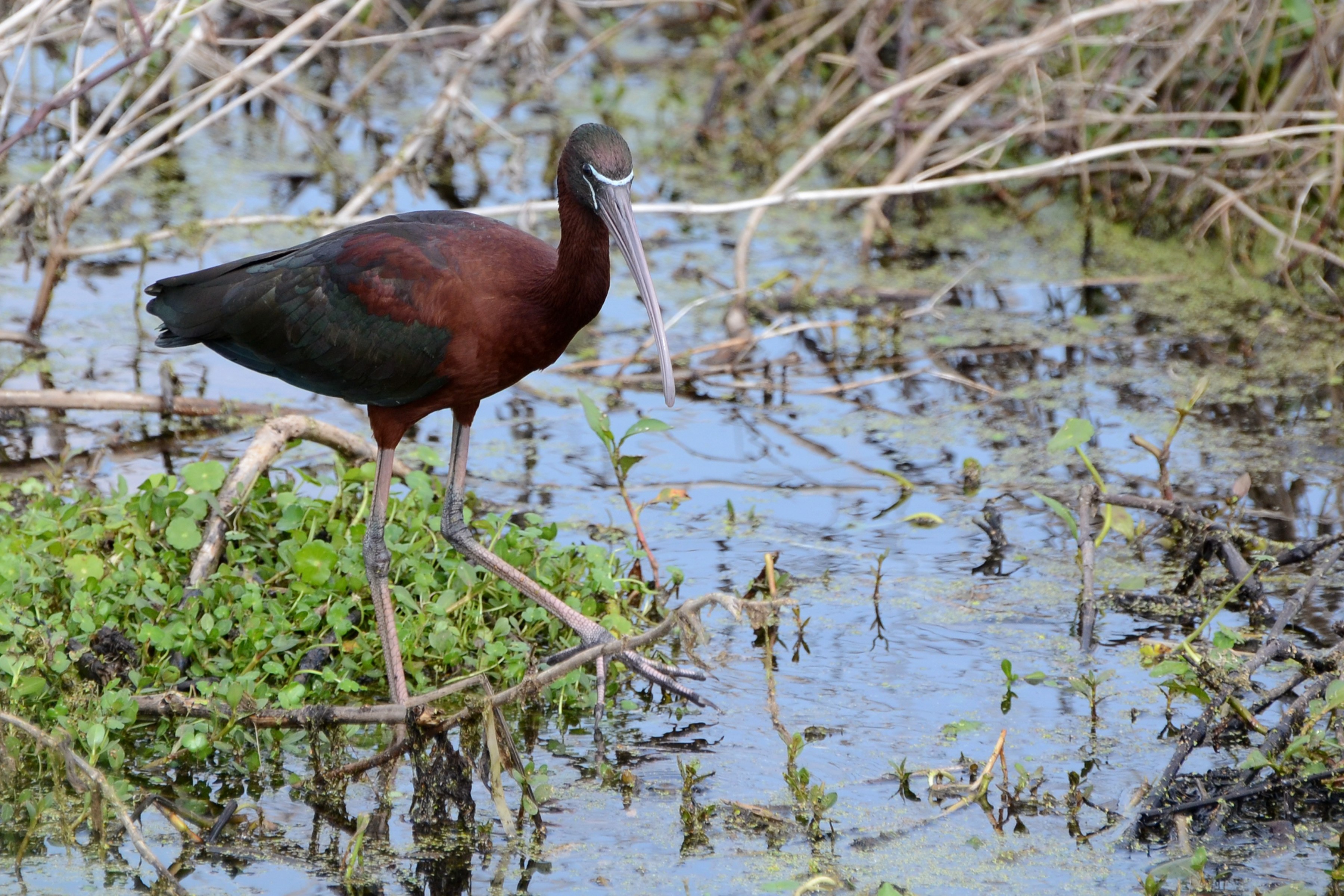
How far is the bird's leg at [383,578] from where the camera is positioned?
3945 mm

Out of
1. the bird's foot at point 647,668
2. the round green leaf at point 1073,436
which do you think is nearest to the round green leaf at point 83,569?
the bird's foot at point 647,668

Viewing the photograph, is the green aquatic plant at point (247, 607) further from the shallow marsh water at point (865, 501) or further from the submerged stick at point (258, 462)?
the shallow marsh water at point (865, 501)

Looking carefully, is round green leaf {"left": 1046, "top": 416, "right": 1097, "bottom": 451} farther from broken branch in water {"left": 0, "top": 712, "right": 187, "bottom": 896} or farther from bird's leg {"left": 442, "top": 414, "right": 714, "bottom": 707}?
broken branch in water {"left": 0, "top": 712, "right": 187, "bottom": 896}

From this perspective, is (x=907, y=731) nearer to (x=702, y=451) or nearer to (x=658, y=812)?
(x=658, y=812)

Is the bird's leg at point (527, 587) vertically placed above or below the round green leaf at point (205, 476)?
below

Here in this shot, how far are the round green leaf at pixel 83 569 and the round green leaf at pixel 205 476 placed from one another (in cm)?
34

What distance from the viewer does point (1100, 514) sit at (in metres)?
5.25

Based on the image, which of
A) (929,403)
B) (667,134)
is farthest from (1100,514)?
(667,134)

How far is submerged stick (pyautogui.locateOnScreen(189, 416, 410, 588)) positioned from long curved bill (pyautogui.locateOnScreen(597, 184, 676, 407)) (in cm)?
136

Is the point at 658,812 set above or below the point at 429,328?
below

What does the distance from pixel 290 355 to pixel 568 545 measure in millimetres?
1029

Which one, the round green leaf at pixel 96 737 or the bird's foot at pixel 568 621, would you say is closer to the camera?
the round green leaf at pixel 96 737

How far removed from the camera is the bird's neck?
388 cm

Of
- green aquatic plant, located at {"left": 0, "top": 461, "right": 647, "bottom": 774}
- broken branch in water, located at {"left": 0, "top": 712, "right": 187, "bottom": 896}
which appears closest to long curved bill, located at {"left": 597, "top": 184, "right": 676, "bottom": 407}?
green aquatic plant, located at {"left": 0, "top": 461, "right": 647, "bottom": 774}
